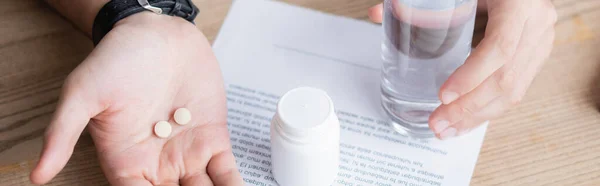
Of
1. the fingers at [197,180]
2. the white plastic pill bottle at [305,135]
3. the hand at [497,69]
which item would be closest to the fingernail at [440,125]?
the hand at [497,69]

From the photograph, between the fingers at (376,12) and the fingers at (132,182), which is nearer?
the fingers at (132,182)

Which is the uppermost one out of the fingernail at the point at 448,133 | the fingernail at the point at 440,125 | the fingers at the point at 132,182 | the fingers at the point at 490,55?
the fingers at the point at 490,55

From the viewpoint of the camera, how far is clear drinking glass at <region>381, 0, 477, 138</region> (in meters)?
0.64

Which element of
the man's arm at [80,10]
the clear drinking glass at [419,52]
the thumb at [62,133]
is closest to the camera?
the thumb at [62,133]

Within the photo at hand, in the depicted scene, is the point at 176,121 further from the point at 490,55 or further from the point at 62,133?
the point at 490,55

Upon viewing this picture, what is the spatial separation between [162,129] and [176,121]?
19 millimetres

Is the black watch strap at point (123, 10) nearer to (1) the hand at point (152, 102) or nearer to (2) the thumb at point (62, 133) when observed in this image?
(1) the hand at point (152, 102)

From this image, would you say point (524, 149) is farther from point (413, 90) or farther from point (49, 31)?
point (49, 31)

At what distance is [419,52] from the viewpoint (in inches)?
26.6

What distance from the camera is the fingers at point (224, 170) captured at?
64cm

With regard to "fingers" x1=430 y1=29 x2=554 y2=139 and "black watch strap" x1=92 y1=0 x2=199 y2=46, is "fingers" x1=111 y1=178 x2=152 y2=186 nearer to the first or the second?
"black watch strap" x1=92 y1=0 x2=199 y2=46

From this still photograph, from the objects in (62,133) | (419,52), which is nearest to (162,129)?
(62,133)

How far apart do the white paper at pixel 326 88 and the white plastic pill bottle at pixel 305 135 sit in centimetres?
5

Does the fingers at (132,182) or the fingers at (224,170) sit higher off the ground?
the fingers at (132,182)
